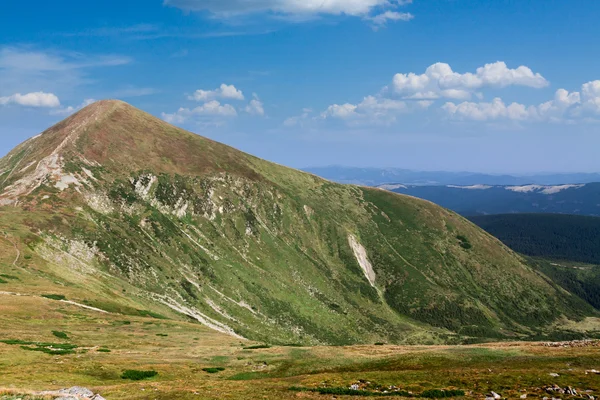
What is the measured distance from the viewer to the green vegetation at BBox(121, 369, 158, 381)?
40000mm

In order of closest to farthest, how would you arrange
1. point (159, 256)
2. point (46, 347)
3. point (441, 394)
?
point (441, 394), point (46, 347), point (159, 256)

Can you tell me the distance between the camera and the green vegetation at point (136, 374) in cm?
4000

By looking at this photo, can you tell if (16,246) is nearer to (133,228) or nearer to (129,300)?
(129,300)

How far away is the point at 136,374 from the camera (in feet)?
133

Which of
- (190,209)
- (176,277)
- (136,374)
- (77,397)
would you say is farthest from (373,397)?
(190,209)

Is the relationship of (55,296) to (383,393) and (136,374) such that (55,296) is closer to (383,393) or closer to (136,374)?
(136,374)

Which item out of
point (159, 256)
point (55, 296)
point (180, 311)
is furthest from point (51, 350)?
point (159, 256)

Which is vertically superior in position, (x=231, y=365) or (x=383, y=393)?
(x=383, y=393)

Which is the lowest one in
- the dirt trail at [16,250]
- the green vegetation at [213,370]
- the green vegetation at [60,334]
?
the green vegetation at [213,370]

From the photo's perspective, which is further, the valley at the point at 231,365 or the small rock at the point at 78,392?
the valley at the point at 231,365

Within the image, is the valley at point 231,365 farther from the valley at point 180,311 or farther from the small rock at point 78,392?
the small rock at point 78,392

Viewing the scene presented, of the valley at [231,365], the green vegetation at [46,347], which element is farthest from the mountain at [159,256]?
the green vegetation at [46,347]

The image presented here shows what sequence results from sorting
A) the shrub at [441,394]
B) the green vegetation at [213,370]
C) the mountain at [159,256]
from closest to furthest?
1. the shrub at [441,394]
2. the green vegetation at [213,370]
3. the mountain at [159,256]

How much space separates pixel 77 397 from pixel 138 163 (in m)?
178
